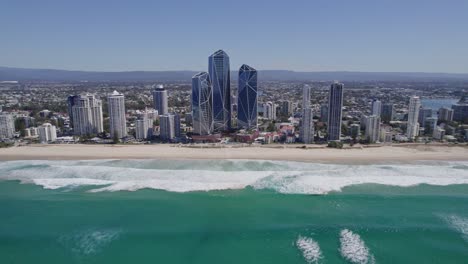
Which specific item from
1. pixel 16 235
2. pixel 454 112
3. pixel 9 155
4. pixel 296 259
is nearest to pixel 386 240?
pixel 296 259

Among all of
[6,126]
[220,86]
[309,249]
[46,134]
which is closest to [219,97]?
[220,86]

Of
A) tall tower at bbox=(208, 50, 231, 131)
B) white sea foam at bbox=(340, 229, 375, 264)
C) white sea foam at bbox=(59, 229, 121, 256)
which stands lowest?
white sea foam at bbox=(59, 229, 121, 256)

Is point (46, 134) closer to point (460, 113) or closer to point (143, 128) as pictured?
point (143, 128)

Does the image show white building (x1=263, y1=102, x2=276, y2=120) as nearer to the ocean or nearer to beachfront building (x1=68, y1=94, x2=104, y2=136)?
beachfront building (x1=68, y1=94, x2=104, y2=136)

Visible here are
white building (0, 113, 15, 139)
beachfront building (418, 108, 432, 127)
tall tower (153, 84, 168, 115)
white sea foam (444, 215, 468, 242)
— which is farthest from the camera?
tall tower (153, 84, 168, 115)

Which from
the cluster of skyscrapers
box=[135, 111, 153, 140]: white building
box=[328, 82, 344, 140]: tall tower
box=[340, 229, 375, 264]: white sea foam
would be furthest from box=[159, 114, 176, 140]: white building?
box=[340, 229, 375, 264]: white sea foam

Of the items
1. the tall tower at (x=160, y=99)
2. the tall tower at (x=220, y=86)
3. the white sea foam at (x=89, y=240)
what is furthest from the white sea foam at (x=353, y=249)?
the tall tower at (x=160, y=99)

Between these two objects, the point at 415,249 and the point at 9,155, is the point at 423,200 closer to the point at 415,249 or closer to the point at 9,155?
the point at 415,249
